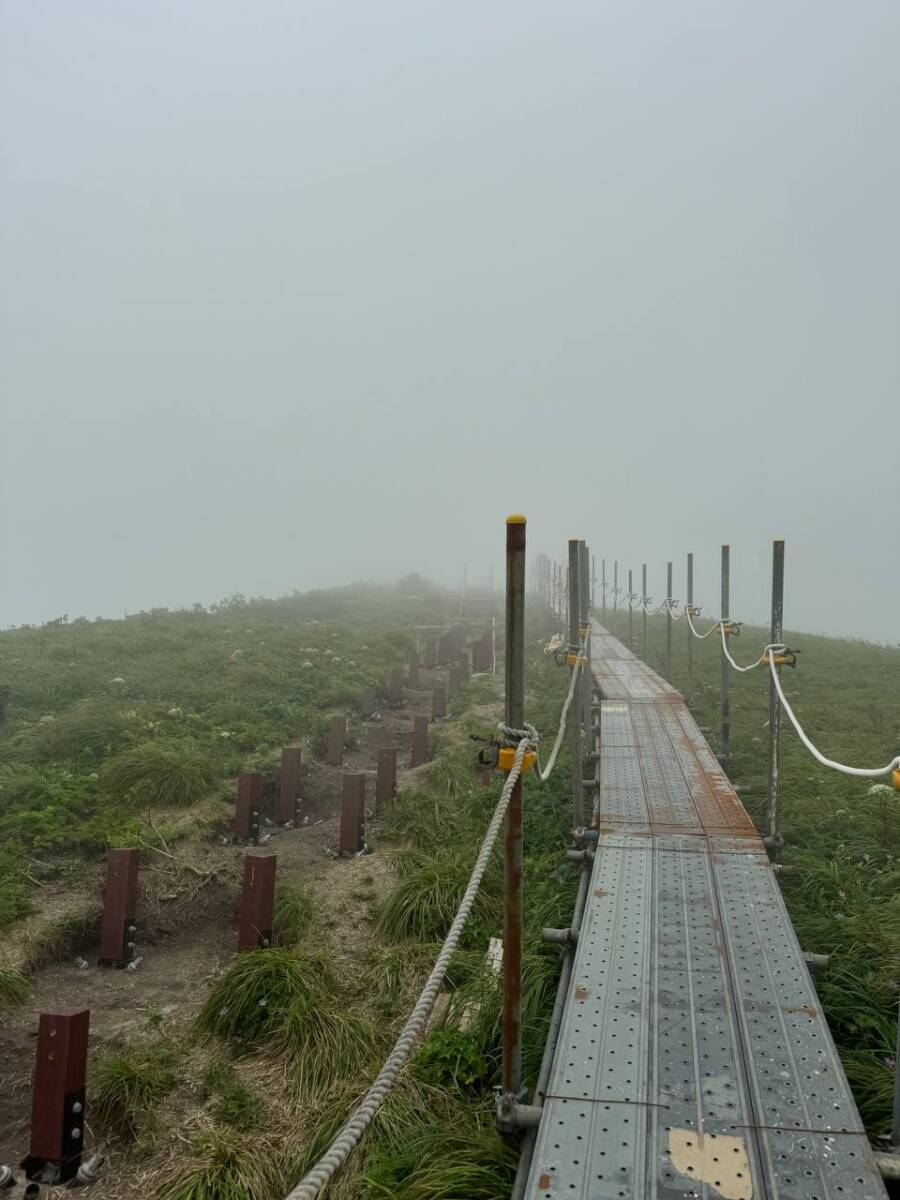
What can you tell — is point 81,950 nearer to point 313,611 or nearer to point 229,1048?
point 229,1048

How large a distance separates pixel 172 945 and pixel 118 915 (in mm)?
625

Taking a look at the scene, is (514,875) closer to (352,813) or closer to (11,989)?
(11,989)

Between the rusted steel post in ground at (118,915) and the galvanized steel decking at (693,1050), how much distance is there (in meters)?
3.41

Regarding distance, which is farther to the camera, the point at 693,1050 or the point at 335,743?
the point at 335,743

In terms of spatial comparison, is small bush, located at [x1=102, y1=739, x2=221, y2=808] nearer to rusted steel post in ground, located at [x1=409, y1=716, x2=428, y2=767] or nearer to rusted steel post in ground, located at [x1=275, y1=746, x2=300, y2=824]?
rusted steel post in ground, located at [x1=275, y1=746, x2=300, y2=824]

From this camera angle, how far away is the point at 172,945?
20.6ft

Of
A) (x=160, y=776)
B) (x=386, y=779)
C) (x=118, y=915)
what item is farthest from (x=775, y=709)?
(x=160, y=776)

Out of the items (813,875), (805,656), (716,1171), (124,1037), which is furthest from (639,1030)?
(805,656)

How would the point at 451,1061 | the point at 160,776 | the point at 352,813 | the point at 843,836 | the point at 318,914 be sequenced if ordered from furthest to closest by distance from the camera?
1. the point at 160,776
2. the point at 352,813
3. the point at 843,836
4. the point at 318,914
5. the point at 451,1061

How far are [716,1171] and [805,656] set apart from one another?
1775cm

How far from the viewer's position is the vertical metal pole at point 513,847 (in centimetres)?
318

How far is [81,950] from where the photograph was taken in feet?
20.0

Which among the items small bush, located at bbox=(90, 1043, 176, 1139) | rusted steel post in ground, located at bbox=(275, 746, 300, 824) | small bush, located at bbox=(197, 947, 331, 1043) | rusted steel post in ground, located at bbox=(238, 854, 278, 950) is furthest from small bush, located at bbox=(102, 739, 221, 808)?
small bush, located at bbox=(90, 1043, 176, 1139)

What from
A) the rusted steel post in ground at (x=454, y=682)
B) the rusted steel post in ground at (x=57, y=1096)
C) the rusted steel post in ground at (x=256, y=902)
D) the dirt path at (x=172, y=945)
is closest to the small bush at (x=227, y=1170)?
the dirt path at (x=172, y=945)
